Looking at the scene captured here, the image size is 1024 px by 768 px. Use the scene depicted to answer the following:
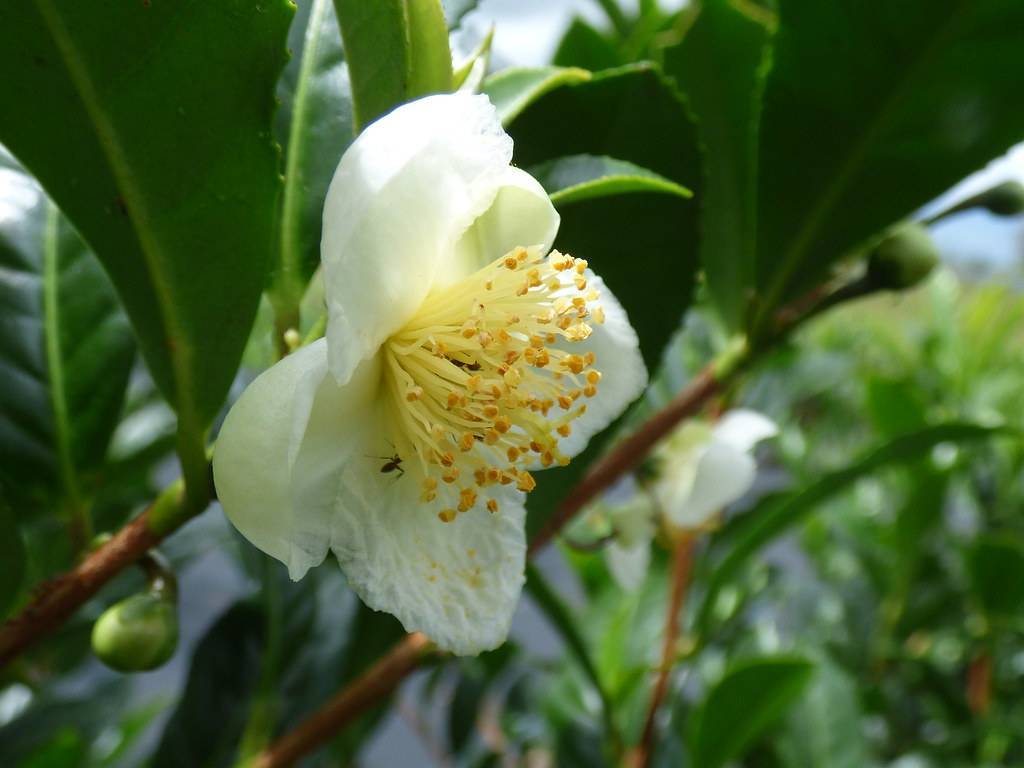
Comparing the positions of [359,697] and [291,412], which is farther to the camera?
[359,697]

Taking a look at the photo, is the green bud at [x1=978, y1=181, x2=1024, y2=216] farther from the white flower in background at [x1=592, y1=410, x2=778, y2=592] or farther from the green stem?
the green stem

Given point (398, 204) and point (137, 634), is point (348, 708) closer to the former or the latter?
point (137, 634)

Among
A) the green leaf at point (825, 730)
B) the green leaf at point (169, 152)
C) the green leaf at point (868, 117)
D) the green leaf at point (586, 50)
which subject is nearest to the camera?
the green leaf at point (169, 152)

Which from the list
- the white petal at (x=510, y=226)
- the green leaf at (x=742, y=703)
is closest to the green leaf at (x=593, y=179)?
the white petal at (x=510, y=226)

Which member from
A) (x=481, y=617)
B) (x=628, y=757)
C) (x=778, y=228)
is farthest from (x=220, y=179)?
(x=628, y=757)

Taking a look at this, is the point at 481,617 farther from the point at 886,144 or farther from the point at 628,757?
the point at 628,757

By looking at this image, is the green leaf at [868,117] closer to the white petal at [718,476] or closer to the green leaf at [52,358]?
the white petal at [718,476]

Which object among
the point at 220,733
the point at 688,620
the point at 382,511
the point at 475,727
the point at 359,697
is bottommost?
the point at 475,727

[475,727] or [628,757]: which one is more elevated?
[628,757]
